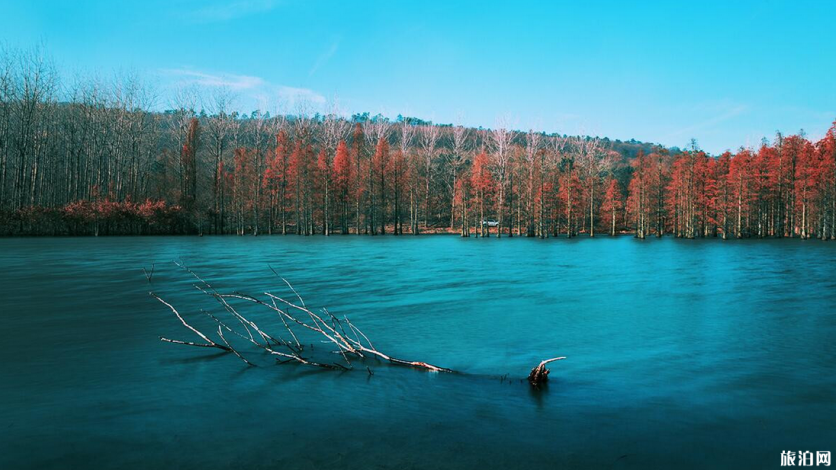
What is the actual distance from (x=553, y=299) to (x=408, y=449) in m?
11.3

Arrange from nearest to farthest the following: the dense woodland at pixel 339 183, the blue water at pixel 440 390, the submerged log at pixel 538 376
→ the blue water at pixel 440 390 < the submerged log at pixel 538 376 < the dense woodland at pixel 339 183

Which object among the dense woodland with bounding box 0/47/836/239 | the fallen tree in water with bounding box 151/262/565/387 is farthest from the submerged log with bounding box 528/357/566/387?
the dense woodland with bounding box 0/47/836/239

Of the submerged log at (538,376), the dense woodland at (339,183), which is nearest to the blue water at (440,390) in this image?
the submerged log at (538,376)

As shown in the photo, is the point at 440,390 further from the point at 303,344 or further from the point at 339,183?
the point at 339,183

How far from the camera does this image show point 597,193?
86312mm

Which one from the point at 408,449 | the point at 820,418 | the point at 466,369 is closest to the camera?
the point at 408,449

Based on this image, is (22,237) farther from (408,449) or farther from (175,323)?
(408,449)

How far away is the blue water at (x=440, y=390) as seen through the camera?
15.1 ft

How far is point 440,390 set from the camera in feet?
20.8

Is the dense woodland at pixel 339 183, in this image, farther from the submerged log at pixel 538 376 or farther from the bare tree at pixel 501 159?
the submerged log at pixel 538 376

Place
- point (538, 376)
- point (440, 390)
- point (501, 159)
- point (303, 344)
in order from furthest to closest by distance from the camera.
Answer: point (501, 159), point (303, 344), point (538, 376), point (440, 390)

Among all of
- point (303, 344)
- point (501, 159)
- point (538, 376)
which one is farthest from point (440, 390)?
point (501, 159)

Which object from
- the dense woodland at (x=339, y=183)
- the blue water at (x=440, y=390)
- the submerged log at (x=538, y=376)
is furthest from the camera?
the dense woodland at (x=339, y=183)

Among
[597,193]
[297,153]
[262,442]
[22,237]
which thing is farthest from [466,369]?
[597,193]
